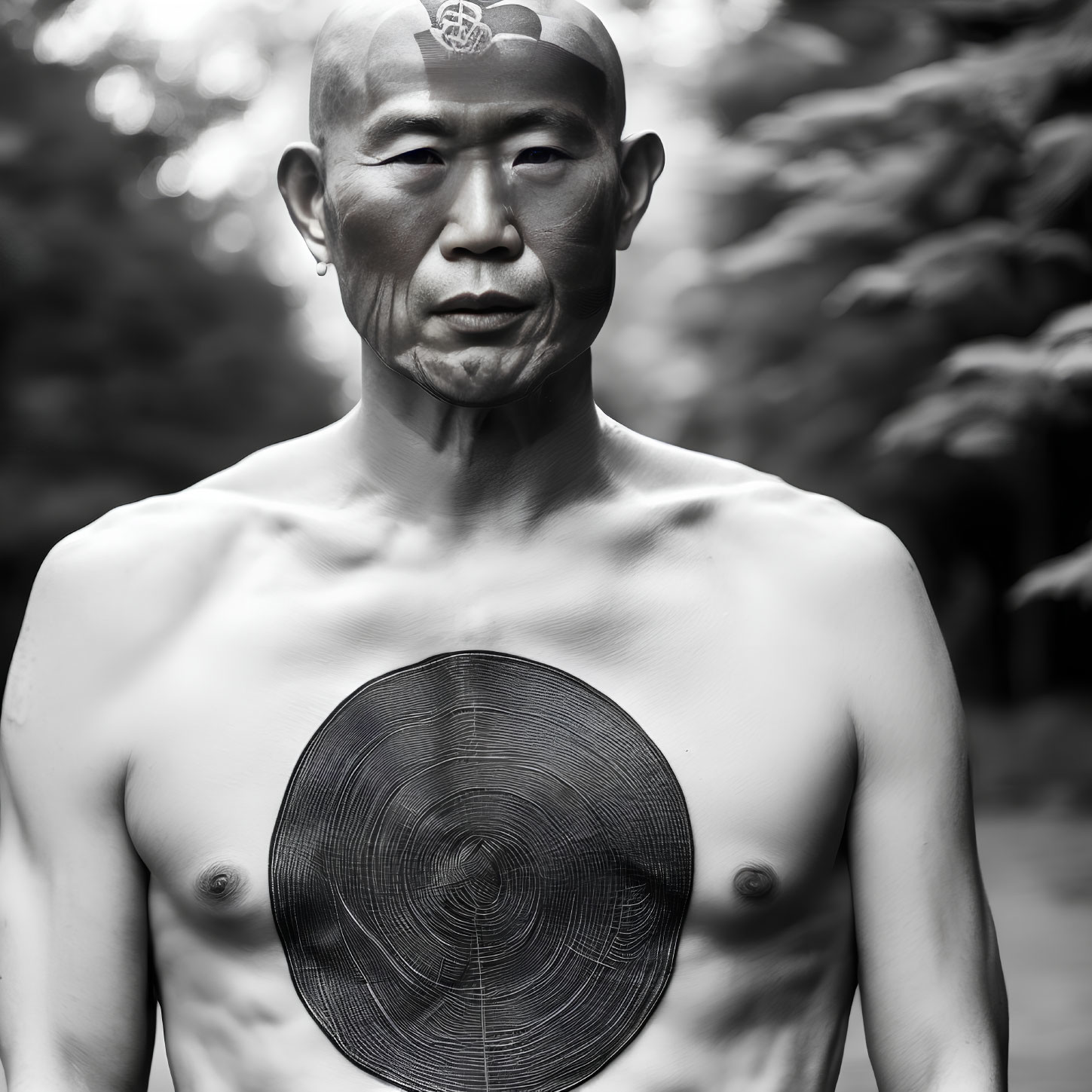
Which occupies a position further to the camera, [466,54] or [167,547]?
[167,547]

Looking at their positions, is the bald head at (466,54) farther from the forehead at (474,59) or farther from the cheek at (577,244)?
the cheek at (577,244)

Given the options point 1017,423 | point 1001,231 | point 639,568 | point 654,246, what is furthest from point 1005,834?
point 639,568

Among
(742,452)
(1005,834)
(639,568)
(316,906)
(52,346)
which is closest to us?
(316,906)

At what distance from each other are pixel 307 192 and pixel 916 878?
1158mm

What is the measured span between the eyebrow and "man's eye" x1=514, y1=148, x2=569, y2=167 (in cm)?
3

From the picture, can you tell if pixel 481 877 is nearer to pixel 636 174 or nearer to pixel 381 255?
pixel 381 255

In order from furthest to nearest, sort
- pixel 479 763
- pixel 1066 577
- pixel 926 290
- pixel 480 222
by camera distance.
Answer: pixel 926 290 < pixel 1066 577 < pixel 479 763 < pixel 480 222

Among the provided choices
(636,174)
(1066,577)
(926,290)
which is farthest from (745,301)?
(636,174)

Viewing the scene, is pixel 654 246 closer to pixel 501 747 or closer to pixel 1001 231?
pixel 1001 231

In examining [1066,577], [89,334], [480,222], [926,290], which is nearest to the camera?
[480,222]

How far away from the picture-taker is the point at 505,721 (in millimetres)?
2191

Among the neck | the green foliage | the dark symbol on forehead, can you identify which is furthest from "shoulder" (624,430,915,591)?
the green foliage

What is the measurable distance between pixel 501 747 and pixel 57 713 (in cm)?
57

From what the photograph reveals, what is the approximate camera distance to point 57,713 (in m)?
2.21
